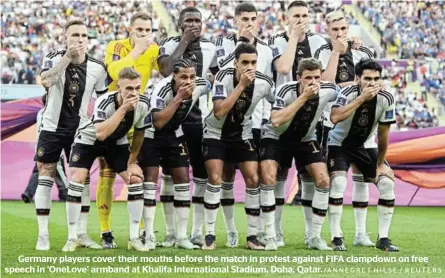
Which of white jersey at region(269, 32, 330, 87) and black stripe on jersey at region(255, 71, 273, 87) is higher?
white jersey at region(269, 32, 330, 87)

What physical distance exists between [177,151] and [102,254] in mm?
1462

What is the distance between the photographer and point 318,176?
407 inches

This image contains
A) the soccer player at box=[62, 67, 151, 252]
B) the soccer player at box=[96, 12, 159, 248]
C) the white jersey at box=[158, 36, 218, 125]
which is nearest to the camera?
the soccer player at box=[62, 67, 151, 252]

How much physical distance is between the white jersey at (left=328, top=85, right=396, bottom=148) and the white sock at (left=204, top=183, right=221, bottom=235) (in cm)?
149

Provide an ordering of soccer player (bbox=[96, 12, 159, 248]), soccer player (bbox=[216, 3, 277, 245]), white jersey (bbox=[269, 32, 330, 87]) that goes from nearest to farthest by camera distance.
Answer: soccer player (bbox=[96, 12, 159, 248]) < soccer player (bbox=[216, 3, 277, 245]) < white jersey (bbox=[269, 32, 330, 87])

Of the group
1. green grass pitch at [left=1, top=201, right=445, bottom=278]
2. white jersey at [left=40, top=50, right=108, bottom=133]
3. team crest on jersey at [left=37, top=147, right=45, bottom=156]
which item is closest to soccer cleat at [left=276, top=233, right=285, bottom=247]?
green grass pitch at [left=1, top=201, right=445, bottom=278]

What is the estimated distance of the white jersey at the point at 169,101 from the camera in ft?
33.7

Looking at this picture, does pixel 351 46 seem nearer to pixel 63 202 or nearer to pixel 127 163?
pixel 127 163

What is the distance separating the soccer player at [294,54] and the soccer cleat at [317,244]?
0.22 metres

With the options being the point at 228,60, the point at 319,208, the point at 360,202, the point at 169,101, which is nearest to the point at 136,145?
the point at 169,101

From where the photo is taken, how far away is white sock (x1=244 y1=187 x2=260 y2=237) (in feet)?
34.2

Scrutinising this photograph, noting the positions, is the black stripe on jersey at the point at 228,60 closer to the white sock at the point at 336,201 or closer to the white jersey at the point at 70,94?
the white jersey at the point at 70,94

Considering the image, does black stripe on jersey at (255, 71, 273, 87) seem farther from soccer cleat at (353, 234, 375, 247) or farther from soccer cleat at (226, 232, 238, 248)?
soccer cleat at (353, 234, 375, 247)

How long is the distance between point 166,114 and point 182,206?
3.69 feet
